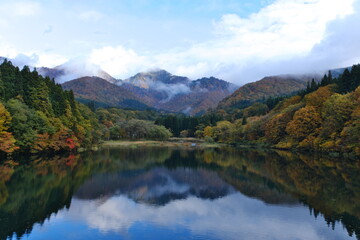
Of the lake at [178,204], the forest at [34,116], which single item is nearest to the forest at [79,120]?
the forest at [34,116]

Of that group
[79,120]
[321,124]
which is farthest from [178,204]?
[79,120]

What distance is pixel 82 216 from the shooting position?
19.2 meters

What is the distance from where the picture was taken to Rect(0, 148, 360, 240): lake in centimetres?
1658

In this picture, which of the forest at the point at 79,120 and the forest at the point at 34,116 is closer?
the forest at the point at 34,116

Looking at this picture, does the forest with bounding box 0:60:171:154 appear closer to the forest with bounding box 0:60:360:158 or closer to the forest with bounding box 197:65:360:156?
the forest with bounding box 0:60:360:158

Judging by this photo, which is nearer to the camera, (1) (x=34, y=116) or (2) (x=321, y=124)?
(1) (x=34, y=116)

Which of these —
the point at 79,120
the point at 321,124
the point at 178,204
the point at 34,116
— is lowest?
the point at 178,204

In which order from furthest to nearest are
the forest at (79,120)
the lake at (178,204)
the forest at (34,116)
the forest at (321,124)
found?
1. the forest at (321,124)
2. the forest at (79,120)
3. the forest at (34,116)
4. the lake at (178,204)

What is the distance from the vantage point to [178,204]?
23.0 metres

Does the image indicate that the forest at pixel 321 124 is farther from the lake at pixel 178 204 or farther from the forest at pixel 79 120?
the lake at pixel 178 204

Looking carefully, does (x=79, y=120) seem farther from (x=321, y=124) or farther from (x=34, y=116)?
(x=321, y=124)

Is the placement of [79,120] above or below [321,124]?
above

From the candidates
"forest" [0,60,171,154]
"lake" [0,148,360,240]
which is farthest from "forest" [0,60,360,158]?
"lake" [0,148,360,240]

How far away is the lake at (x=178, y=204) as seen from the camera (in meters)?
16.6
